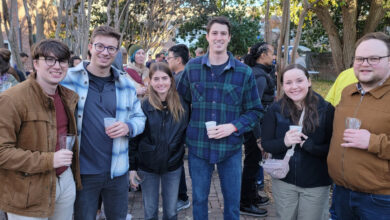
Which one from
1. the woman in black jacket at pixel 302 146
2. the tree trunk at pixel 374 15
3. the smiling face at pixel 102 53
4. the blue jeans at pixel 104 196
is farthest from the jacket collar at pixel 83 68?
the tree trunk at pixel 374 15

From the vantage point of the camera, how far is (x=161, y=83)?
3.00 metres

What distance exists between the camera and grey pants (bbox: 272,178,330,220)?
2.61m

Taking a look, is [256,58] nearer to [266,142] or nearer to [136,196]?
[266,142]

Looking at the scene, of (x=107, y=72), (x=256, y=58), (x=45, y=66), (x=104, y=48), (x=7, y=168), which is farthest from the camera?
(x=256, y=58)

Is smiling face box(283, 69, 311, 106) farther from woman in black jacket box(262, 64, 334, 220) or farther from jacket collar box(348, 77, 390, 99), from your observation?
jacket collar box(348, 77, 390, 99)

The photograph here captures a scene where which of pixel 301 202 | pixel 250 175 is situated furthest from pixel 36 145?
pixel 250 175

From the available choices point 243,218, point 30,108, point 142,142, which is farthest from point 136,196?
point 30,108

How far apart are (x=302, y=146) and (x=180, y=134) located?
3.79 ft

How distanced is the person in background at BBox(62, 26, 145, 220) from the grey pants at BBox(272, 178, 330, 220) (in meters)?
1.43

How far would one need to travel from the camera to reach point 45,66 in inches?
84.8

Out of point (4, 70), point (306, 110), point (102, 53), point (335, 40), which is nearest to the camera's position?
point (102, 53)

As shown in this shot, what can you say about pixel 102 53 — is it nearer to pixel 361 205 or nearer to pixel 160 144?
pixel 160 144

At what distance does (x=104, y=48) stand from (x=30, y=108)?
77 centimetres

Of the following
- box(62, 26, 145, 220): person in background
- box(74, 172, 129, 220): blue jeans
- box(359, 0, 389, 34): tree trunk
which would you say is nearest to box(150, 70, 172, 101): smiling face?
box(62, 26, 145, 220): person in background
